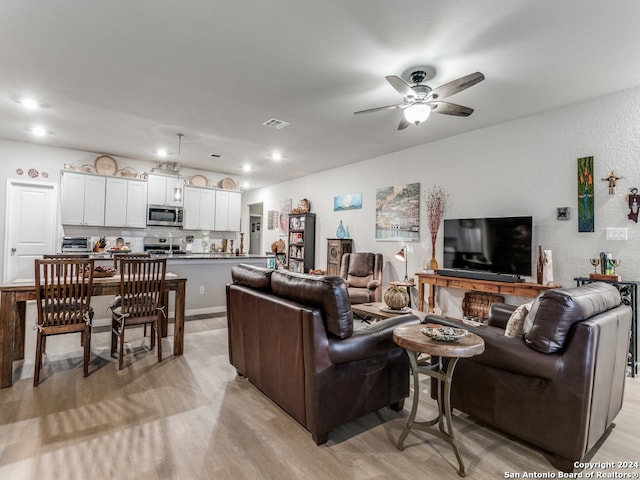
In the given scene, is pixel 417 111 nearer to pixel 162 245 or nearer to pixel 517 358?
pixel 517 358

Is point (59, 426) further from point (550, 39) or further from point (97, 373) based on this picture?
point (550, 39)

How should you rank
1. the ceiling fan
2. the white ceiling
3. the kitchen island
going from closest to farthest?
the white ceiling → the ceiling fan → the kitchen island

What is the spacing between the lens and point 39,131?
5066 millimetres

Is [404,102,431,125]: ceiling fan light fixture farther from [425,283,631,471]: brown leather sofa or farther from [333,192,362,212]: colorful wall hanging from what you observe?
[333,192,362,212]: colorful wall hanging

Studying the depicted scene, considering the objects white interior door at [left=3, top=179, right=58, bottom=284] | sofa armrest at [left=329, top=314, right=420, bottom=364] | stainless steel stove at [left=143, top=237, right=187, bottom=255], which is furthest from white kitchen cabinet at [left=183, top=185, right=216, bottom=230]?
sofa armrest at [left=329, top=314, right=420, bottom=364]

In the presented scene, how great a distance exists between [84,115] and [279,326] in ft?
13.3

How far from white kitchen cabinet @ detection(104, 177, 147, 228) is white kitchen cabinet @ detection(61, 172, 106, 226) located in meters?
0.11

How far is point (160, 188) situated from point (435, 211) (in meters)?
5.12

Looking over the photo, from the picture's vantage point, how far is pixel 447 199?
498cm

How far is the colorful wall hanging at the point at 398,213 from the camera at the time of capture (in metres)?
5.42

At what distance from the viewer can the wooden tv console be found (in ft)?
12.3

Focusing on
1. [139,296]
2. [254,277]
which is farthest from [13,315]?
[254,277]

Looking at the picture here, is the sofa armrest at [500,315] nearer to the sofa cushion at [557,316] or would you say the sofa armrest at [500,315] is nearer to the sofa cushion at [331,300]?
the sofa cushion at [557,316]

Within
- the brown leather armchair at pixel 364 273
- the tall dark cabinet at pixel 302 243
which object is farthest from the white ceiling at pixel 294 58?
the tall dark cabinet at pixel 302 243
